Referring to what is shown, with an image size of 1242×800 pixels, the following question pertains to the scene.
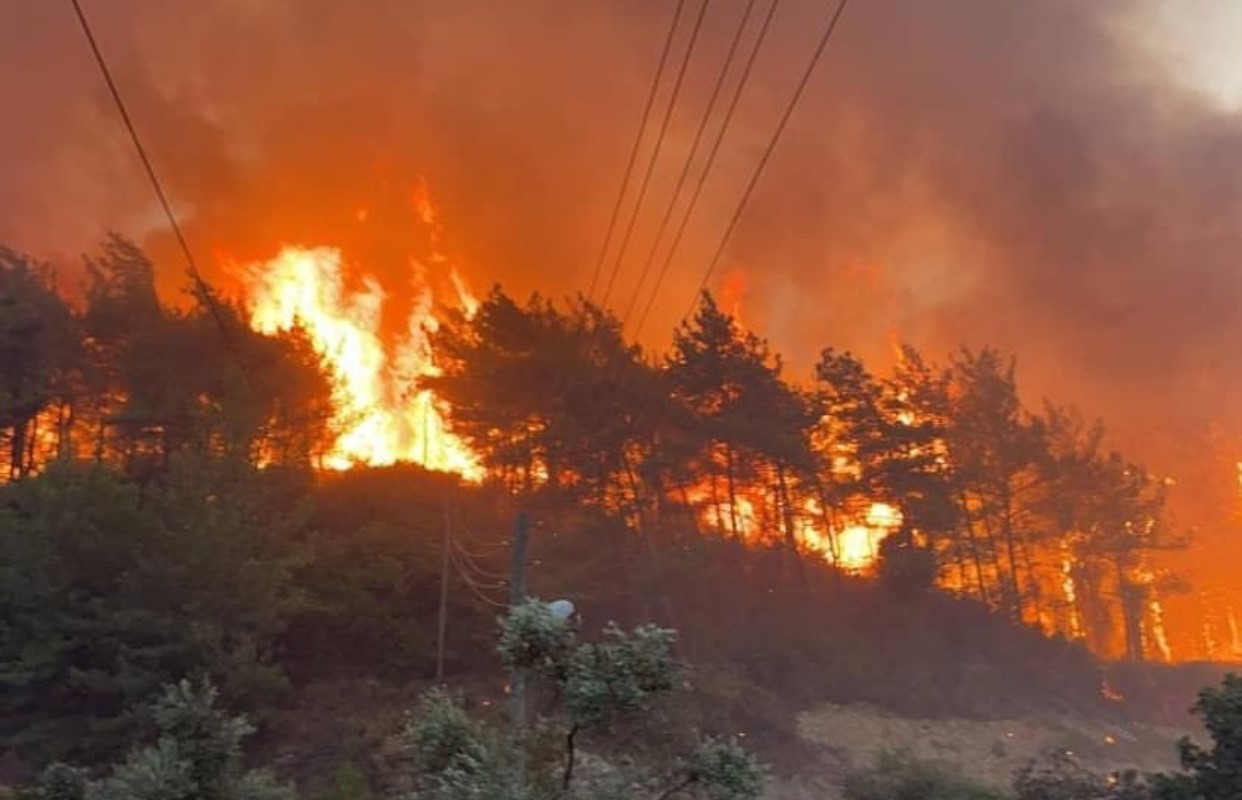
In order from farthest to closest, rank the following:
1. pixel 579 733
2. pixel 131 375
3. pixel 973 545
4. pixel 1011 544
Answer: pixel 1011 544, pixel 973 545, pixel 131 375, pixel 579 733

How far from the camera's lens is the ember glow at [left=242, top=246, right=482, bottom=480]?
157 ft

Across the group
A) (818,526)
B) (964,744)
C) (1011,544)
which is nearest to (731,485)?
(818,526)

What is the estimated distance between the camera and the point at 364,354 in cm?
5469

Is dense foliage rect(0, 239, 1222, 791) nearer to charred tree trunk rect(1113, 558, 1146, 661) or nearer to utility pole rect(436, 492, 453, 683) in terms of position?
utility pole rect(436, 492, 453, 683)

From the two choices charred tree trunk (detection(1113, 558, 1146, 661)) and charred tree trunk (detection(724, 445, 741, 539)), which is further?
charred tree trunk (detection(1113, 558, 1146, 661))

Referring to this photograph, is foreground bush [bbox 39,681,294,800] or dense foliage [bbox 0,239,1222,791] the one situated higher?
dense foliage [bbox 0,239,1222,791]

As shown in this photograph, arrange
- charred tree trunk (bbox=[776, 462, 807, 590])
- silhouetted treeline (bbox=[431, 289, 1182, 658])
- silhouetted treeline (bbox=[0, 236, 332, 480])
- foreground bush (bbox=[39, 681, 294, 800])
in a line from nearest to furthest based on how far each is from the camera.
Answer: foreground bush (bbox=[39, 681, 294, 800]), silhouetted treeline (bbox=[0, 236, 332, 480]), silhouetted treeline (bbox=[431, 289, 1182, 658]), charred tree trunk (bbox=[776, 462, 807, 590])

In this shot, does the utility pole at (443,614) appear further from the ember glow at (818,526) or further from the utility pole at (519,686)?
the ember glow at (818,526)

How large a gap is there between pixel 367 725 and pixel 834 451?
29782mm

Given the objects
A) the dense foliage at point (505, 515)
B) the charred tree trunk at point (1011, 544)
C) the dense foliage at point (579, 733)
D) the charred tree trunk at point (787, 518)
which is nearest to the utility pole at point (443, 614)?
the dense foliage at point (505, 515)

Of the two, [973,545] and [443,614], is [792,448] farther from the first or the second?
[443,614]

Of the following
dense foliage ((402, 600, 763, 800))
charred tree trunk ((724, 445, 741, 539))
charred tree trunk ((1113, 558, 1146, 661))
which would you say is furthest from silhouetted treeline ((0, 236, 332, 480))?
charred tree trunk ((1113, 558, 1146, 661))

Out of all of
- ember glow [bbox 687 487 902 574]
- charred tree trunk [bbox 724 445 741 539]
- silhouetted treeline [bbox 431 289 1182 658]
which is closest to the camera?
silhouetted treeline [bbox 431 289 1182 658]

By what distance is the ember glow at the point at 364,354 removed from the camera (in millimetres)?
47750
